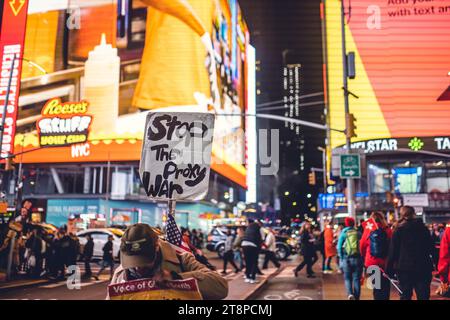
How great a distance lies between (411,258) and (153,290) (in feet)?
14.7

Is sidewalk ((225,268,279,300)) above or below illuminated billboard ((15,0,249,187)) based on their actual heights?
below

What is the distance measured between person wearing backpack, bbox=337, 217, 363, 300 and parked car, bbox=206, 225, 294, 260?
13969 mm

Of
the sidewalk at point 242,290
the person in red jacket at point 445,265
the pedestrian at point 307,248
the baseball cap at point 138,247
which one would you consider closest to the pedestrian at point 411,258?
the person in red jacket at point 445,265

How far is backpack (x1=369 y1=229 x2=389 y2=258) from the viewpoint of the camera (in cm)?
706

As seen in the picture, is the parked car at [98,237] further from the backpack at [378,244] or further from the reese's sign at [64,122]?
the reese's sign at [64,122]

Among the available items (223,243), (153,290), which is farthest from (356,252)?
(223,243)

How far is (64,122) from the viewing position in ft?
118

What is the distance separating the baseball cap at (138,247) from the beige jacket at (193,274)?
0.57 feet

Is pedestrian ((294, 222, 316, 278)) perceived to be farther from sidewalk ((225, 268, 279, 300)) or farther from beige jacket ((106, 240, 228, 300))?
beige jacket ((106, 240, 228, 300))

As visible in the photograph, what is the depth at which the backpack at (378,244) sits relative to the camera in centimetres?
706

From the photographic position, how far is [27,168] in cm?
4097

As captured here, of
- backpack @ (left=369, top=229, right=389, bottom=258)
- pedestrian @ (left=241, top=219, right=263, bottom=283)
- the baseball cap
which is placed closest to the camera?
the baseball cap

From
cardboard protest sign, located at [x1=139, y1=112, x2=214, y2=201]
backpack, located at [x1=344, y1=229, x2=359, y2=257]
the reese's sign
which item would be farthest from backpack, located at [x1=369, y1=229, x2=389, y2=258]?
the reese's sign
